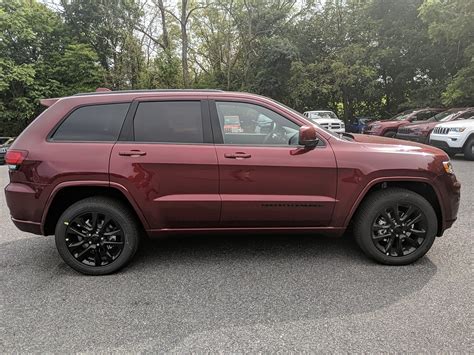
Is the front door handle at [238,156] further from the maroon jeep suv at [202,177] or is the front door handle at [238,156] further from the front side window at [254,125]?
the front side window at [254,125]

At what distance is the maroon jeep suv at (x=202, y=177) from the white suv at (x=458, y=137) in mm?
8651

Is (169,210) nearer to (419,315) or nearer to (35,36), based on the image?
(419,315)

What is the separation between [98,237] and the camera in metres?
3.69

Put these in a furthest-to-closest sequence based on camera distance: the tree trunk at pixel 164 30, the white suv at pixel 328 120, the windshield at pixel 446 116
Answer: the tree trunk at pixel 164 30 → the white suv at pixel 328 120 → the windshield at pixel 446 116

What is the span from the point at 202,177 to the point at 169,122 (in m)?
0.65

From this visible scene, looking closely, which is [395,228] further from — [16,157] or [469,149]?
[469,149]

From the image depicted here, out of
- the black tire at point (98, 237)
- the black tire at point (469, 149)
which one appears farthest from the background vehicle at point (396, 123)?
the black tire at point (98, 237)

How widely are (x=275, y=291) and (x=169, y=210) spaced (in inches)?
49.5

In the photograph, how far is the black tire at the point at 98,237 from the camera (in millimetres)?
3648

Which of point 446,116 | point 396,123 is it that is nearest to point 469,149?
point 446,116

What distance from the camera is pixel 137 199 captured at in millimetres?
3633

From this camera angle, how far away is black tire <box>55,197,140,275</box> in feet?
12.0

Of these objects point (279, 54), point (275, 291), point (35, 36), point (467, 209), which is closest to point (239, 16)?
point (279, 54)

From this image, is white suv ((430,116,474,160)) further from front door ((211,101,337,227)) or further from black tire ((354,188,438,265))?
front door ((211,101,337,227))
